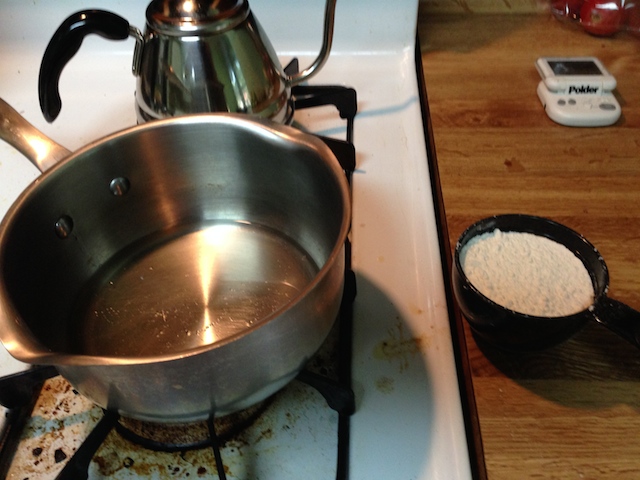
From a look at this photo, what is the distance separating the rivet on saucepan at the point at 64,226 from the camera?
17.3 inches

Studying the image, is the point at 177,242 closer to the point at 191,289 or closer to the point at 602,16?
the point at 191,289

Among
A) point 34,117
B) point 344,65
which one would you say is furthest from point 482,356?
point 34,117

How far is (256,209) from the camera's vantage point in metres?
0.52

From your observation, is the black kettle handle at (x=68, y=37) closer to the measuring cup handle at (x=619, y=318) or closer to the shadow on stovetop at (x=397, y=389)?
the shadow on stovetop at (x=397, y=389)

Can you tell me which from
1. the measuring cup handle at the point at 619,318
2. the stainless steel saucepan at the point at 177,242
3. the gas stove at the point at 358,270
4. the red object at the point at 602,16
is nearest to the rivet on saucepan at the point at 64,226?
the stainless steel saucepan at the point at 177,242

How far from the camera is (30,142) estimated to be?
1.49 ft

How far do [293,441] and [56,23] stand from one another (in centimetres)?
66

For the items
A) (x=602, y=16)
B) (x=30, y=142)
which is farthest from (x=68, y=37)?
(x=602, y=16)

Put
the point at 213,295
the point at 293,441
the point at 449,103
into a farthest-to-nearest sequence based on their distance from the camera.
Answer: the point at 449,103 < the point at 213,295 < the point at 293,441

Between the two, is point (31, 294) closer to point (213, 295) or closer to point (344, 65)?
point (213, 295)

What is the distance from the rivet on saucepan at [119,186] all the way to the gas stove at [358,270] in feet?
0.47

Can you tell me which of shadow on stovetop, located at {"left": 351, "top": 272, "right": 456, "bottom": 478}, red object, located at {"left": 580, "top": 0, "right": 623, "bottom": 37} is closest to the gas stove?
shadow on stovetop, located at {"left": 351, "top": 272, "right": 456, "bottom": 478}

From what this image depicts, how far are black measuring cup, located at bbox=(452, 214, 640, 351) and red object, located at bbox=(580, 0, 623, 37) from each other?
0.46 meters

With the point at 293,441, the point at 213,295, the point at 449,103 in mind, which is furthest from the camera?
the point at 449,103
